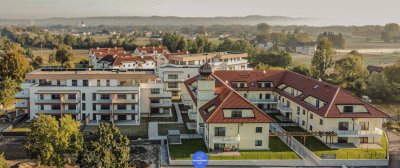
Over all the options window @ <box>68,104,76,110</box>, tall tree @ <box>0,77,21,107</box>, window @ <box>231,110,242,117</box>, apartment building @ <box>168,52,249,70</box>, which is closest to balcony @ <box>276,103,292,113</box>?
window @ <box>231,110,242,117</box>

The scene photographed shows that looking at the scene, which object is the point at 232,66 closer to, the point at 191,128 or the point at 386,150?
the point at 191,128

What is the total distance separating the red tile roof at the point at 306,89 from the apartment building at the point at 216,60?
→ 18.7 m

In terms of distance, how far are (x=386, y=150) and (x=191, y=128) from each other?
78.7 feet

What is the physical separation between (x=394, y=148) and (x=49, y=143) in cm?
3829

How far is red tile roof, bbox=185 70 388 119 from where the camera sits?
47.1 m

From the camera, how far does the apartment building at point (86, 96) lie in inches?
2219

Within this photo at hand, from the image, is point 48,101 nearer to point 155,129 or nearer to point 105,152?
point 155,129

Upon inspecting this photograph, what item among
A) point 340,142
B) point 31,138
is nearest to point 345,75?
point 340,142

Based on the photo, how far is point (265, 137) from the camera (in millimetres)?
45156

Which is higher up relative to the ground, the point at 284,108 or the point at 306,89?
the point at 306,89

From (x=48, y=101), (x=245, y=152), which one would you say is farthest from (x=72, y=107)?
(x=245, y=152)

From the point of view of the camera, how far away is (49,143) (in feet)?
122

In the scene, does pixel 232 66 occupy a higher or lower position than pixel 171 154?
higher

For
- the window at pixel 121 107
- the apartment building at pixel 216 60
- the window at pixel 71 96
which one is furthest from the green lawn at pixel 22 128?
the apartment building at pixel 216 60
